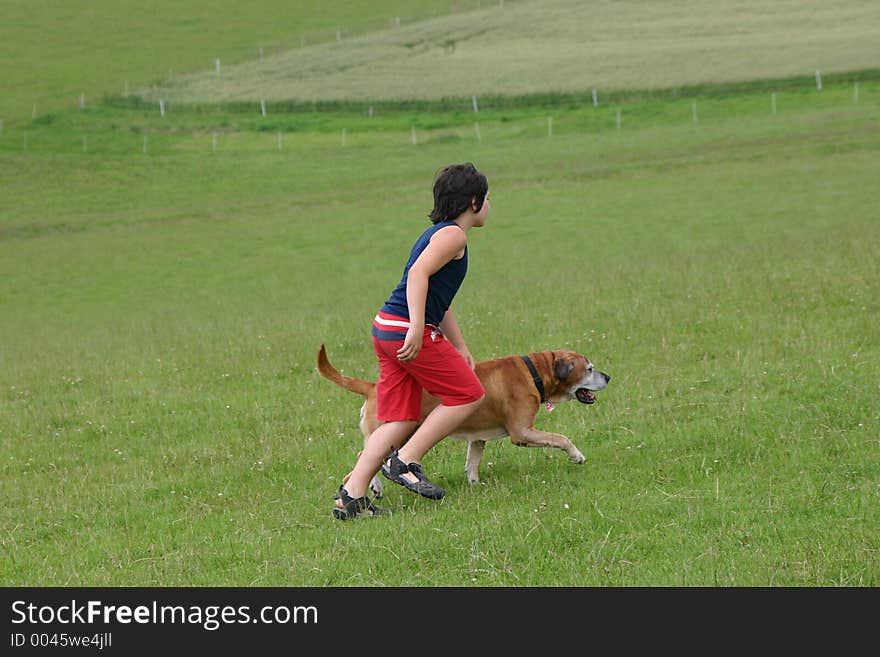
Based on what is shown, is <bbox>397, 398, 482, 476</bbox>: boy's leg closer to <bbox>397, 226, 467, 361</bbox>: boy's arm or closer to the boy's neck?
<bbox>397, 226, 467, 361</bbox>: boy's arm

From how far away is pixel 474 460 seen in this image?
8.38 meters

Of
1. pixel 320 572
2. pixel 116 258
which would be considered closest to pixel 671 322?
pixel 320 572

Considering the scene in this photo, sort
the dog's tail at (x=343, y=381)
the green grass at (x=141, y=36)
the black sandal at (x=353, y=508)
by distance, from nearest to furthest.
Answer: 1. the black sandal at (x=353, y=508)
2. the dog's tail at (x=343, y=381)
3. the green grass at (x=141, y=36)

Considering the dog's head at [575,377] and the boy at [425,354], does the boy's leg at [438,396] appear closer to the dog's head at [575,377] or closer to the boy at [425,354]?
the boy at [425,354]

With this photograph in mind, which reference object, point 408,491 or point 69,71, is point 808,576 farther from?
point 69,71

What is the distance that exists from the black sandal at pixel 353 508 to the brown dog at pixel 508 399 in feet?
2.28

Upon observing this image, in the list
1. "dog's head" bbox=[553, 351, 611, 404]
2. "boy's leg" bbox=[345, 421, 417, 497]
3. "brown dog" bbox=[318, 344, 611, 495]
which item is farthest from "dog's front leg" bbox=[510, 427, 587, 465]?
"boy's leg" bbox=[345, 421, 417, 497]

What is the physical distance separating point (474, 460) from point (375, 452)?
3.36ft

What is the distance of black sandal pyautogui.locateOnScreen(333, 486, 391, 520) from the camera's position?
24.6 ft

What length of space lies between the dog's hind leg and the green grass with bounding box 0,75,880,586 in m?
0.15

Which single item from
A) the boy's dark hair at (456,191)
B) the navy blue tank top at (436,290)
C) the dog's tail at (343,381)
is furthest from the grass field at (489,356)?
the boy's dark hair at (456,191)

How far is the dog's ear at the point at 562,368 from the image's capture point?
8.41 m

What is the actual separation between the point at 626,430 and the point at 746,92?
4490cm

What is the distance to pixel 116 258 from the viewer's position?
28.5 m
